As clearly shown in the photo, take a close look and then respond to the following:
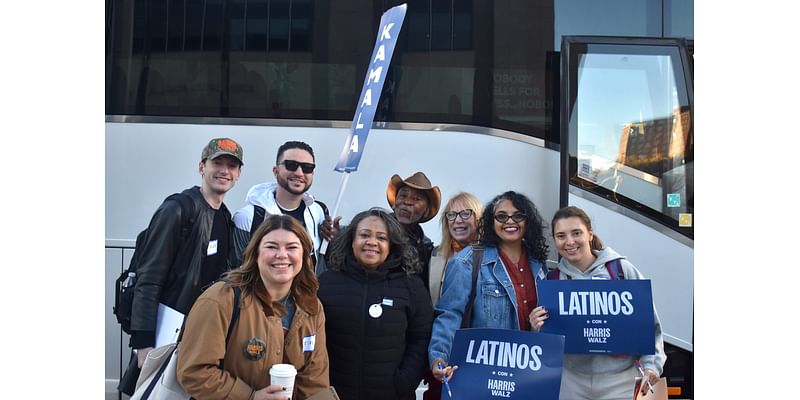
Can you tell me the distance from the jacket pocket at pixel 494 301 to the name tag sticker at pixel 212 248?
4.80 feet

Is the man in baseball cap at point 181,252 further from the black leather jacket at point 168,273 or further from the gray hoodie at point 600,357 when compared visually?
the gray hoodie at point 600,357

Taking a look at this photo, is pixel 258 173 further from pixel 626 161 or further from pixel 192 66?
pixel 626 161

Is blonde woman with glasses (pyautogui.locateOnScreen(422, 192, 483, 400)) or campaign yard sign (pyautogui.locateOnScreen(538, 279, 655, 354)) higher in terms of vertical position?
blonde woman with glasses (pyautogui.locateOnScreen(422, 192, 483, 400))

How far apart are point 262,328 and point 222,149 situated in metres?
1.36

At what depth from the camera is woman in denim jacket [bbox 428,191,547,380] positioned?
11.3 ft

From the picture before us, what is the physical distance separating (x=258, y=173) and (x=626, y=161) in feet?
6.92

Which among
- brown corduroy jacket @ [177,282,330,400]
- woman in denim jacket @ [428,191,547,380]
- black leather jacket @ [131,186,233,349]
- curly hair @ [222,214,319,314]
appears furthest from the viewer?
black leather jacket @ [131,186,233,349]

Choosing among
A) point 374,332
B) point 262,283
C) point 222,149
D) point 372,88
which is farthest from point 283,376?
point 372,88

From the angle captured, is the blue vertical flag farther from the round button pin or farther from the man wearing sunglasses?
the round button pin

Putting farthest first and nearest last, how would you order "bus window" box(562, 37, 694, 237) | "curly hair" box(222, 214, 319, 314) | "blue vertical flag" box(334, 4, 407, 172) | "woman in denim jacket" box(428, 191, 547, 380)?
"bus window" box(562, 37, 694, 237) < "blue vertical flag" box(334, 4, 407, 172) < "woman in denim jacket" box(428, 191, 547, 380) < "curly hair" box(222, 214, 319, 314)

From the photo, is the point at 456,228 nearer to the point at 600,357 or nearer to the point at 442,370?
the point at 442,370

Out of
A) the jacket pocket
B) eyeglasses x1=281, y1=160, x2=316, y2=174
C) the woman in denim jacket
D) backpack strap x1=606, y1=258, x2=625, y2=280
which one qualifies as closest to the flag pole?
eyeglasses x1=281, y1=160, x2=316, y2=174

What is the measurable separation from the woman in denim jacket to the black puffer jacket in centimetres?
16

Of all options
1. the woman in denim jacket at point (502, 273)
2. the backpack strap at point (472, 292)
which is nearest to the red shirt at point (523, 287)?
the woman in denim jacket at point (502, 273)
